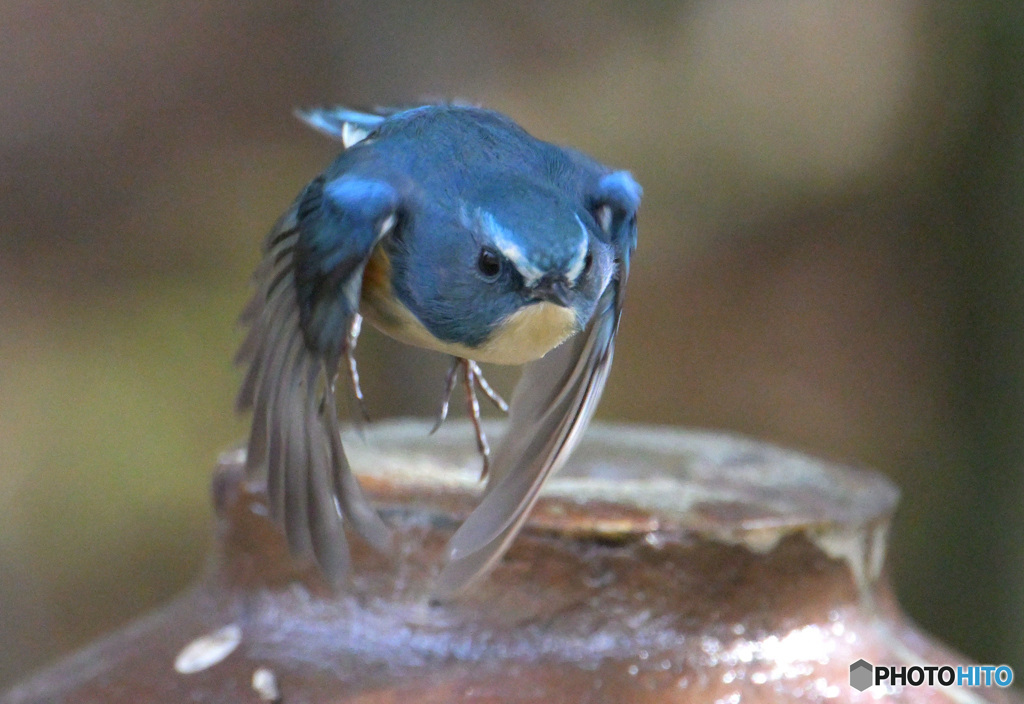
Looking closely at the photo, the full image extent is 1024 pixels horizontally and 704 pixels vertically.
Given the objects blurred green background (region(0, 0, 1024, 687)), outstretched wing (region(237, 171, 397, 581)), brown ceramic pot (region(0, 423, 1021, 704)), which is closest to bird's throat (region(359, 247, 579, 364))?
outstretched wing (region(237, 171, 397, 581))

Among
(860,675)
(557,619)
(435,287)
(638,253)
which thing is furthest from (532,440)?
(638,253)

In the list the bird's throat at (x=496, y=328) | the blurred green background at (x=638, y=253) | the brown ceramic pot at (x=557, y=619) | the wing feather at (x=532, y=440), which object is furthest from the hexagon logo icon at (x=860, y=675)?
the blurred green background at (x=638, y=253)

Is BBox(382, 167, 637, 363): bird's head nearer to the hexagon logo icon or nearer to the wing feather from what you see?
the wing feather

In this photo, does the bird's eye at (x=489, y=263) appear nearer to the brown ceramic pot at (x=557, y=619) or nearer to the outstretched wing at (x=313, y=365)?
the outstretched wing at (x=313, y=365)

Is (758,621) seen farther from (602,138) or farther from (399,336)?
(602,138)

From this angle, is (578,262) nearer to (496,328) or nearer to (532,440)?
(496,328)
